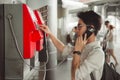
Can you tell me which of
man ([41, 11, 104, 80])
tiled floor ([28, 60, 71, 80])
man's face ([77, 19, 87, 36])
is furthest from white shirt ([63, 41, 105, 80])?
tiled floor ([28, 60, 71, 80])

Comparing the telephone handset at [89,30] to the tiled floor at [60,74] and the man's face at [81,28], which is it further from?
the tiled floor at [60,74]

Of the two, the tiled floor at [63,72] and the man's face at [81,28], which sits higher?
the man's face at [81,28]

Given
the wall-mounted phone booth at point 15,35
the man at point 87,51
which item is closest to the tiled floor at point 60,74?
the man at point 87,51

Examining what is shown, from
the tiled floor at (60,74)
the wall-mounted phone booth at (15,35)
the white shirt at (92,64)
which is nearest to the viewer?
the wall-mounted phone booth at (15,35)

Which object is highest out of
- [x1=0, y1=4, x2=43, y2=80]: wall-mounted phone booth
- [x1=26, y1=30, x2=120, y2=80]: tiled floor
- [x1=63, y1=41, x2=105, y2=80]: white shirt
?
[x1=0, y1=4, x2=43, y2=80]: wall-mounted phone booth

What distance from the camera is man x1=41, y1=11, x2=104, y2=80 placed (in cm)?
152

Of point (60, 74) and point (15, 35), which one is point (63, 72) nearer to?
point (60, 74)

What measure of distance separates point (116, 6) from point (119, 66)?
262 cm

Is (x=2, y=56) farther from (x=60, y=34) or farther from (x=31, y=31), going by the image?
(x=60, y=34)

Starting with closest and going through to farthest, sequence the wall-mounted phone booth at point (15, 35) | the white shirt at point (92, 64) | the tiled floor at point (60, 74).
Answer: the wall-mounted phone booth at point (15, 35) < the white shirt at point (92, 64) < the tiled floor at point (60, 74)

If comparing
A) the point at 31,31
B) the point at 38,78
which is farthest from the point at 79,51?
the point at 38,78

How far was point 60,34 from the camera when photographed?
701cm

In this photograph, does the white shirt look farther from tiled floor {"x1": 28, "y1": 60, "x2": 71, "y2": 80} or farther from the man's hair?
tiled floor {"x1": 28, "y1": 60, "x2": 71, "y2": 80}

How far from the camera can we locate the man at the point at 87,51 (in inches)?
59.9
